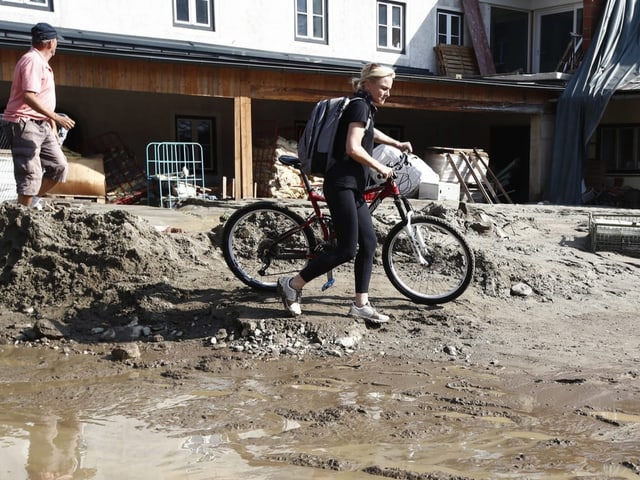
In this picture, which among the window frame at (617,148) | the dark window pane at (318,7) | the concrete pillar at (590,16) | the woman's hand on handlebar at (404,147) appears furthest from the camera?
the concrete pillar at (590,16)

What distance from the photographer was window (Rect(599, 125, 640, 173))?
845 inches

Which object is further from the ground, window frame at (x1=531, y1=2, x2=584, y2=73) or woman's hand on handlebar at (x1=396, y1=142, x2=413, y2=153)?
window frame at (x1=531, y1=2, x2=584, y2=73)

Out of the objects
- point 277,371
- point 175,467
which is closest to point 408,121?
point 277,371

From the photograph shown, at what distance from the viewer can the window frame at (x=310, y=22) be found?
2086cm

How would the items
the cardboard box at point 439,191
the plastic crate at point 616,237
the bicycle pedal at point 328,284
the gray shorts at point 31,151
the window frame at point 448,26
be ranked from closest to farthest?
1. the bicycle pedal at point 328,284
2. the gray shorts at point 31,151
3. the plastic crate at point 616,237
4. the cardboard box at point 439,191
5. the window frame at point 448,26

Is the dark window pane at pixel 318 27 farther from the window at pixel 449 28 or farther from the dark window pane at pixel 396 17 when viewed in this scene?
the window at pixel 449 28

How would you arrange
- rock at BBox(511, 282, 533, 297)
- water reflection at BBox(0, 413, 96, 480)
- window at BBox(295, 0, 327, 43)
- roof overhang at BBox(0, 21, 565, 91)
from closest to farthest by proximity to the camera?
water reflection at BBox(0, 413, 96, 480), rock at BBox(511, 282, 533, 297), roof overhang at BBox(0, 21, 565, 91), window at BBox(295, 0, 327, 43)

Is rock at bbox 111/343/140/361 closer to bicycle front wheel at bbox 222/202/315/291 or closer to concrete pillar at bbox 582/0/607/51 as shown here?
bicycle front wheel at bbox 222/202/315/291

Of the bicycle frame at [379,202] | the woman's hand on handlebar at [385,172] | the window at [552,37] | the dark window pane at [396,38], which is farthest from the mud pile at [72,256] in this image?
the window at [552,37]

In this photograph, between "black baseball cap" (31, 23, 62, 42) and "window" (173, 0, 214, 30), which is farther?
"window" (173, 0, 214, 30)

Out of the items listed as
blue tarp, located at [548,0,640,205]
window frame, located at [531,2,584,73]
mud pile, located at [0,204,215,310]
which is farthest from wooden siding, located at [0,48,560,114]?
mud pile, located at [0,204,215,310]

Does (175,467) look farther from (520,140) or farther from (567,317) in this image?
(520,140)

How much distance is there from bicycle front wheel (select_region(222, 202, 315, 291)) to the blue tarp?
1475 centimetres

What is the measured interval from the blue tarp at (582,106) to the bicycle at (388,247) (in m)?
14.5
